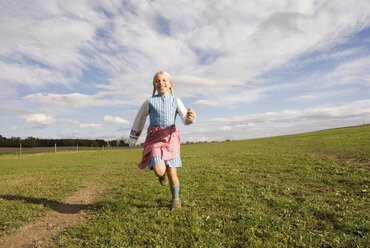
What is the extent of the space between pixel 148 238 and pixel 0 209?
18.7 feet

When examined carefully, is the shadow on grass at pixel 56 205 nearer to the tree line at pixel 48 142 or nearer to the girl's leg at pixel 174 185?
the girl's leg at pixel 174 185

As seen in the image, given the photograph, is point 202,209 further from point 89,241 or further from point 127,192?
point 127,192

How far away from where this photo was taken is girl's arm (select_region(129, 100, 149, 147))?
6.07 meters

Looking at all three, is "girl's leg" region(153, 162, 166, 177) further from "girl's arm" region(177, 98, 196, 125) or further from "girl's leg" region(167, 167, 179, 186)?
"girl's arm" region(177, 98, 196, 125)

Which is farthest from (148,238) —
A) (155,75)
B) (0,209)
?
(0,209)

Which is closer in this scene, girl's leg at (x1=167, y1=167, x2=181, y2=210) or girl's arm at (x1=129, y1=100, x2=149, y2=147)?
girl's leg at (x1=167, y1=167, x2=181, y2=210)

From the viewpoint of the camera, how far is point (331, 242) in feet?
13.4

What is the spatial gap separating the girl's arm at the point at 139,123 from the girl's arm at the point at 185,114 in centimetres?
90

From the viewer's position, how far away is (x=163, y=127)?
5.86 metres

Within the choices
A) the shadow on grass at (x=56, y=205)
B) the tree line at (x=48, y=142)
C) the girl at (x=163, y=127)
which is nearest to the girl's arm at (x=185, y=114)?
the girl at (x=163, y=127)

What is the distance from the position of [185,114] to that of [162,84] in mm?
1039

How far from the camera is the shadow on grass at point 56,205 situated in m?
6.92

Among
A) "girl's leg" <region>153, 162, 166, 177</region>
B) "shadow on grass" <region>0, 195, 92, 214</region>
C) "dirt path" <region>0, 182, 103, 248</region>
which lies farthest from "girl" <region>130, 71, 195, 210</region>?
"shadow on grass" <region>0, 195, 92, 214</region>

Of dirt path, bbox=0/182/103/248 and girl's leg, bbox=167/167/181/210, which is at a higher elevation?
girl's leg, bbox=167/167/181/210
